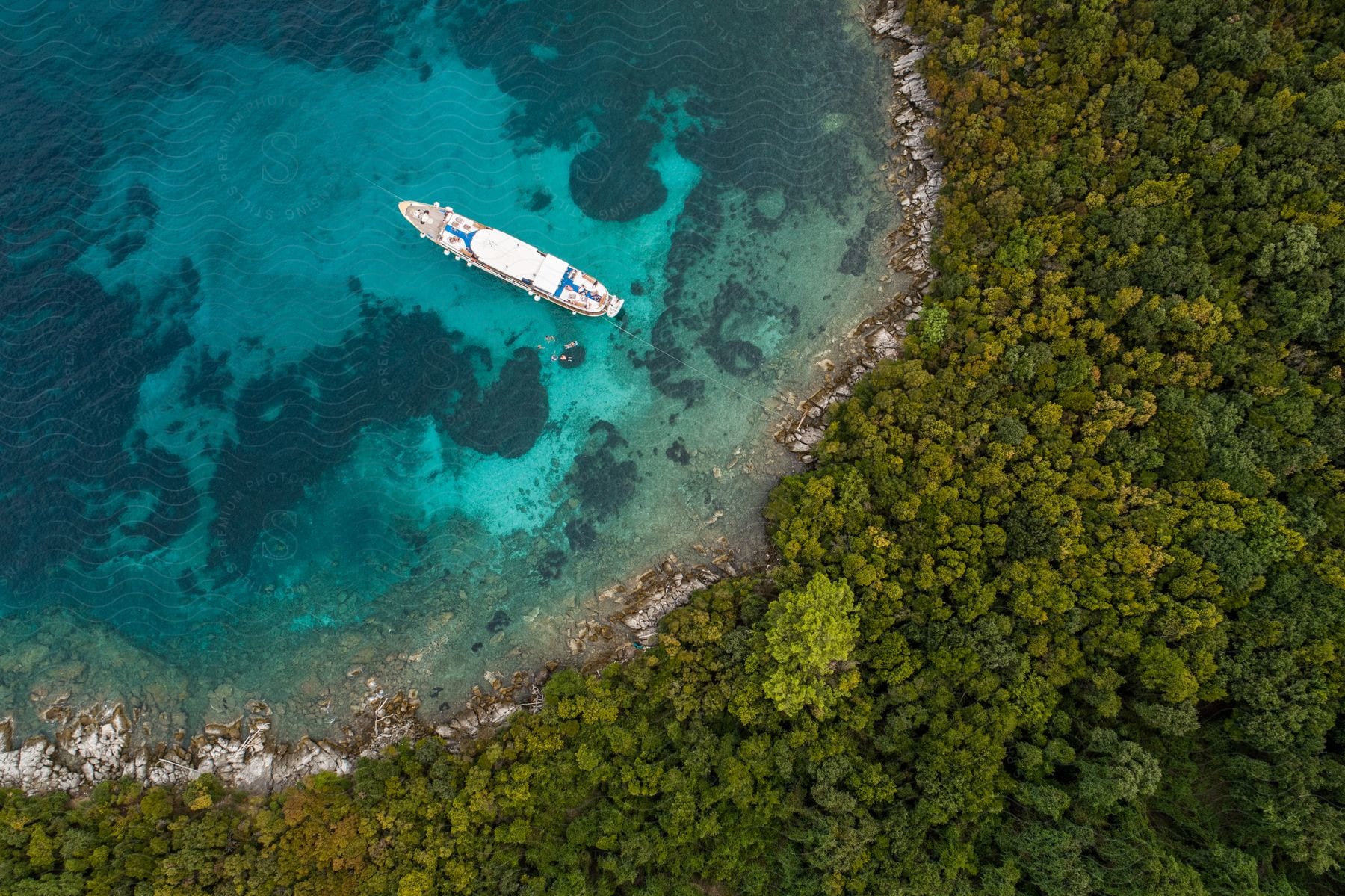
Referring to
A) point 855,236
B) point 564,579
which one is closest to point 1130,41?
point 855,236

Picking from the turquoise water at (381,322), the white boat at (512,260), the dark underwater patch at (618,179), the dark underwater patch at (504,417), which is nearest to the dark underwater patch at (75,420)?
the turquoise water at (381,322)

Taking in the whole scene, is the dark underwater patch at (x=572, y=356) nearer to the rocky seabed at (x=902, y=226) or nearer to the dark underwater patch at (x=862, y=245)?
the rocky seabed at (x=902, y=226)

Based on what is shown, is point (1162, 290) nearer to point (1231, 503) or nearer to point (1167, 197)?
point (1167, 197)

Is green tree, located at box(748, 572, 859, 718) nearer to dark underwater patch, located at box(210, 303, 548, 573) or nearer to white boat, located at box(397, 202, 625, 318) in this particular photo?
dark underwater patch, located at box(210, 303, 548, 573)

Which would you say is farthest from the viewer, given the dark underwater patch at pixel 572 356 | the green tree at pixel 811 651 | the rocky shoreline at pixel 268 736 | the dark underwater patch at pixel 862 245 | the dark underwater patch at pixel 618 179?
the dark underwater patch at pixel 618 179

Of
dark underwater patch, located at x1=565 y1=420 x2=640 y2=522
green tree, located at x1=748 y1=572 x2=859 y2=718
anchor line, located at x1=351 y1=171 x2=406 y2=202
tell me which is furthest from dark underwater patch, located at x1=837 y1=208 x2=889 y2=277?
anchor line, located at x1=351 y1=171 x2=406 y2=202

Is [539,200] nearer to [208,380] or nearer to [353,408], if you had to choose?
[353,408]

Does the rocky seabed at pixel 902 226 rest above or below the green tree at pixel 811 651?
above
